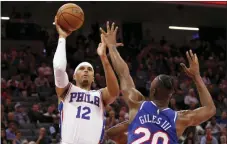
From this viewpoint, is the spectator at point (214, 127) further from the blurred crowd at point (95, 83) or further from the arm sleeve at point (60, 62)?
the arm sleeve at point (60, 62)

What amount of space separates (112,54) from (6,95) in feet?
38.2

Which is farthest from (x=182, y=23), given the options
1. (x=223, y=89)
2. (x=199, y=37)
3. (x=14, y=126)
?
(x=14, y=126)

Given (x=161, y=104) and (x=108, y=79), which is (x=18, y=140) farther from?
(x=161, y=104)

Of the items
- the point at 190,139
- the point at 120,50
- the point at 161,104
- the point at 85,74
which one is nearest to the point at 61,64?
the point at 85,74

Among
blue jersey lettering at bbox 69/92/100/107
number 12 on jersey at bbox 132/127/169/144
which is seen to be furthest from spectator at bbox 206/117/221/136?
number 12 on jersey at bbox 132/127/169/144

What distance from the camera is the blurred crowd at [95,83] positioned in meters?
15.1

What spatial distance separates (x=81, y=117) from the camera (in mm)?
6176

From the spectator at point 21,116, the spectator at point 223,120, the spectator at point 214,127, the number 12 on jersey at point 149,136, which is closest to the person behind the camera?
the number 12 on jersey at point 149,136

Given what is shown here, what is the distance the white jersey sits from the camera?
6.14m

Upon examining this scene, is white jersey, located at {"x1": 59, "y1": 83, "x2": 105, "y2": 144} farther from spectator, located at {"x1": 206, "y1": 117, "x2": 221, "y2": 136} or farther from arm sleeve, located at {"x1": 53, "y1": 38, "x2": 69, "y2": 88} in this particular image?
spectator, located at {"x1": 206, "y1": 117, "x2": 221, "y2": 136}

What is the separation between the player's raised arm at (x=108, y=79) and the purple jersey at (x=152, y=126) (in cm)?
90

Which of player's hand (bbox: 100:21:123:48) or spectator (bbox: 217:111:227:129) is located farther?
spectator (bbox: 217:111:227:129)

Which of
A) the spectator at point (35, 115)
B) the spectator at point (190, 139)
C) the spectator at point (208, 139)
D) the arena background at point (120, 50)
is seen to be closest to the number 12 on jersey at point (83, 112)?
the arena background at point (120, 50)

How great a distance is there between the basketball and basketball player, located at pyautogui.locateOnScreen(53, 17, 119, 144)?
0.23 feet
